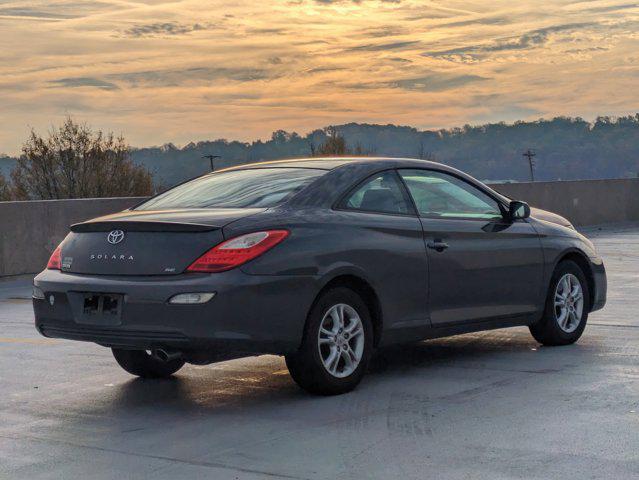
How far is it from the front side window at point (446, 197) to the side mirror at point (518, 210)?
9 cm

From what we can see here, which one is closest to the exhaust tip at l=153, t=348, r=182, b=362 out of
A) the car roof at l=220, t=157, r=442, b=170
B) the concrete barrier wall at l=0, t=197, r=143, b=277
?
the car roof at l=220, t=157, r=442, b=170

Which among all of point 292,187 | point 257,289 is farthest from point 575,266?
point 257,289

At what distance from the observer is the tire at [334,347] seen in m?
7.20

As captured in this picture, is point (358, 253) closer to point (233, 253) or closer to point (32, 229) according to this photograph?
point (233, 253)

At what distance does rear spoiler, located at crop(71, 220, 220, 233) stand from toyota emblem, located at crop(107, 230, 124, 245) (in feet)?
0.09

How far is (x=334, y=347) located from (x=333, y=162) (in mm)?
1466

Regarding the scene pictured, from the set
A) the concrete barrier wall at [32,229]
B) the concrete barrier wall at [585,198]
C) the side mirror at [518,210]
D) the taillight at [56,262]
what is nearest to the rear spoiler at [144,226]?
the taillight at [56,262]

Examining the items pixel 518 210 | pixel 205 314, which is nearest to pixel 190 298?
pixel 205 314

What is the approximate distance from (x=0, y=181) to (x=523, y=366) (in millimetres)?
80608

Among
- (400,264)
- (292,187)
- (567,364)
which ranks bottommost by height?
(567,364)

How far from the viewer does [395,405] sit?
7.07 m

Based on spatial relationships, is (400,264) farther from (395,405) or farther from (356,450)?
(356,450)

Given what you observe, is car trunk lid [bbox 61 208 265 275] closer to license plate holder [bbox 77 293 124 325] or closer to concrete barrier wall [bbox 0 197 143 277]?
license plate holder [bbox 77 293 124 325]

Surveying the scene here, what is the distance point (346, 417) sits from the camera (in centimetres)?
674
